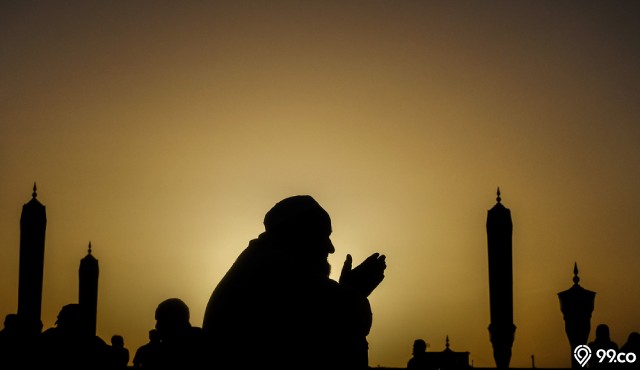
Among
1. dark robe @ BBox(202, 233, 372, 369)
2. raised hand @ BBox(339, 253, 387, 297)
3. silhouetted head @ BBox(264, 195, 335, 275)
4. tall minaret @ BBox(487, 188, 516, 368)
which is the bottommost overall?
dark robe @ BBox(202, 233, 372, 369)

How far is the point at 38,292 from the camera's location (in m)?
32.8

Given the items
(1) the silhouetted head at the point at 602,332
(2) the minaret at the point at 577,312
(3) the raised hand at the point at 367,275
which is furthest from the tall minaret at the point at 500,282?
(3) the raised hand at the point at 367,275

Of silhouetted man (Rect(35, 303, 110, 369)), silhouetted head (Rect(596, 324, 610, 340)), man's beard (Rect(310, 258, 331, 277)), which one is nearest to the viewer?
man's beard (Rect(310, 258, 331, 277))

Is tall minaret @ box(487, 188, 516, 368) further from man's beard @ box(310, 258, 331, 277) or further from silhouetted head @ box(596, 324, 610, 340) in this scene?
man's beard @ box(310, 258, 331, 277)

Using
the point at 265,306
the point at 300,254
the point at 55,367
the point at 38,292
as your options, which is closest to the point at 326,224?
the point at 300,254

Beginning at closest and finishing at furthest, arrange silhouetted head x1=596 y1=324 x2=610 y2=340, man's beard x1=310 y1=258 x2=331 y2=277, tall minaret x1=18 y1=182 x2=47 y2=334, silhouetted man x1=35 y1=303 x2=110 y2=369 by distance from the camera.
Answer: man's beard x1=310 y1=258 x2=331 y2=277 → silhouetted man x1=35 y1=303 x2=110 y2=369 → silhouetted head x1=596 y1=324 x2=610 y2=340 → tall minaret x1=18 y1=182 x2=47 y2=334

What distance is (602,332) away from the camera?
1505 centimetres

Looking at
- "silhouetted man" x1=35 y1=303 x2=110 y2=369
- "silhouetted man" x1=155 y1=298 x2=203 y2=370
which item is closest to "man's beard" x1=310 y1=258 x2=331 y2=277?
A: "silhouetted man" x1=155 y1=298 x2=203 y2=370

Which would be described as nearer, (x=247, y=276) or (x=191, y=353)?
(x=247, y=276)

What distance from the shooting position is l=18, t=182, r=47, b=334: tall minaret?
32.4 meters

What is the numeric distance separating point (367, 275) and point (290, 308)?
55cm

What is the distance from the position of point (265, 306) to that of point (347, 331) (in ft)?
1.36

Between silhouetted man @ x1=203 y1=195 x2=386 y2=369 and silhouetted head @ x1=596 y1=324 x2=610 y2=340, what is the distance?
10720 millimetres

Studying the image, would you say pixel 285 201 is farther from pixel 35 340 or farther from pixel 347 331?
pixel 35 340
